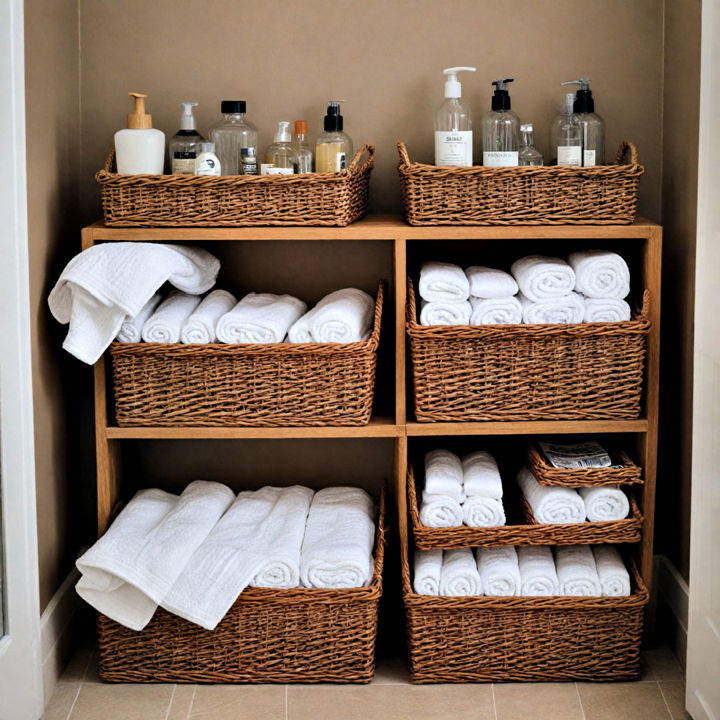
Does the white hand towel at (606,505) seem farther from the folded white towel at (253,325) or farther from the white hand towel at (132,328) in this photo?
the white hand towel at (132,328)

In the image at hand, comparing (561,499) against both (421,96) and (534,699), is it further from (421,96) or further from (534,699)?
(421,96)

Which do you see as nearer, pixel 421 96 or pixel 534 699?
pixel 534 699

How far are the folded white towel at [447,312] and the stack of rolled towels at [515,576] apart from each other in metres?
0.53

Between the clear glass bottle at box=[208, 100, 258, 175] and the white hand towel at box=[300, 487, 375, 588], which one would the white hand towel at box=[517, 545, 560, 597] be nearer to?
the white hand towel at box=[300, 487, 375, 588]

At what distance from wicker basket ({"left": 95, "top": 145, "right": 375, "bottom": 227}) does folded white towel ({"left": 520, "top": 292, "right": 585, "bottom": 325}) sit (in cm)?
45

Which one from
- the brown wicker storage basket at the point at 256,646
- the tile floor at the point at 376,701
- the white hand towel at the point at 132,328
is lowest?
the tile floor at the point at 376,701

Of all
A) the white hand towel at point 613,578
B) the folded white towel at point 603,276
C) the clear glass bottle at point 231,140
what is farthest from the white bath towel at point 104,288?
the white hand towel at point 613,578

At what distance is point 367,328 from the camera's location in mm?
2436

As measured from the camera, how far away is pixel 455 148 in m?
2.30

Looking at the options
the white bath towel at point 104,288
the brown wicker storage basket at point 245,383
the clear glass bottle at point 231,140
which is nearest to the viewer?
the white bath towel at point 104,288

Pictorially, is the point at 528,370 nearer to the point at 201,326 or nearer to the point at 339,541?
the point at 339,541

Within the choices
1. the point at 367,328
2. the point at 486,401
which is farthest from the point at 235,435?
the point at 486,401

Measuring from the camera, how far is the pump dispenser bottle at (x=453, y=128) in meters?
2.30

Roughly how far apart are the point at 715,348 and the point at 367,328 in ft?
2.54
